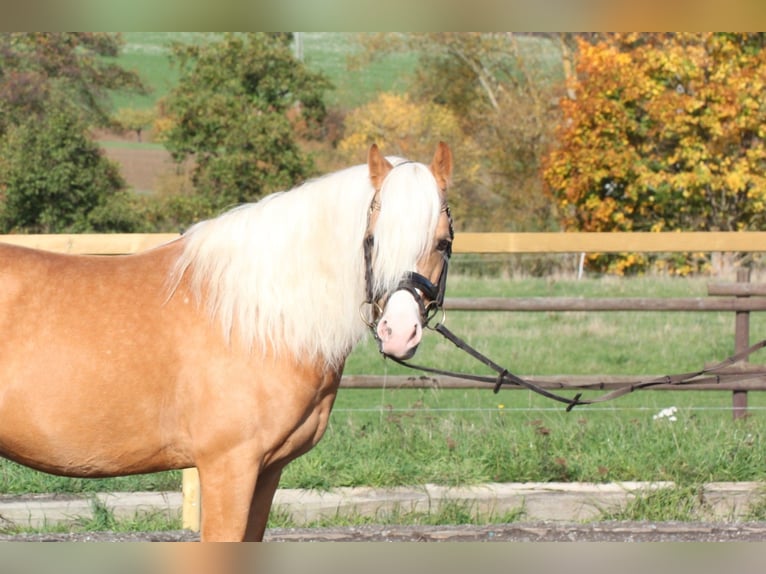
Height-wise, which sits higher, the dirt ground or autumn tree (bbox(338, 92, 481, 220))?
autumn tree (bbox(338, 92, 481, 220))

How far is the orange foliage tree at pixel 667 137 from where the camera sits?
17578 millimetres

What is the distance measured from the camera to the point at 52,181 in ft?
69.2

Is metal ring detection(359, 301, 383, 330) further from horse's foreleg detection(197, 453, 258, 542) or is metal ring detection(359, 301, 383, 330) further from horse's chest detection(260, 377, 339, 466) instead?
horse's foreleg detection(197, 453, 258, 542)

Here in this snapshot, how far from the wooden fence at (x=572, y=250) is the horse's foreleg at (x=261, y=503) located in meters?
1.45

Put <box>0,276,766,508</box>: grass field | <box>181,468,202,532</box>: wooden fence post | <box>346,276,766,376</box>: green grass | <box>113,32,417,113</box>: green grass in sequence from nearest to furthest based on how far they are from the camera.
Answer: <box>181,468,202,532</box>: wooden fence post → <box>0,276,766,508</box>: grass field → <box>346,276,766,376</box>: green grass → <box>113,32,417,113</box>: green grass

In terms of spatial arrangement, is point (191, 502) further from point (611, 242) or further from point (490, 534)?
point (611, 242)

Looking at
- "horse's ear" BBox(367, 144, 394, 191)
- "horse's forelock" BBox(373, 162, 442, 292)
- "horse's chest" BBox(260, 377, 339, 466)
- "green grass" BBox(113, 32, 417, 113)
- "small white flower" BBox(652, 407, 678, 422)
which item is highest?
"green grass" BBox(113, 32, 417, 113)

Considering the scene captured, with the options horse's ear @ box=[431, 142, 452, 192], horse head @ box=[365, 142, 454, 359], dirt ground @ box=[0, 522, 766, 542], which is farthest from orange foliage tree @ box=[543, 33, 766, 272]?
horse head @ box=[365, 142, 454, 359]

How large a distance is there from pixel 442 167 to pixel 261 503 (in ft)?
4.41

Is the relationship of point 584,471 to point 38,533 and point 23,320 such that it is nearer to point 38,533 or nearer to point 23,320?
point 38,533

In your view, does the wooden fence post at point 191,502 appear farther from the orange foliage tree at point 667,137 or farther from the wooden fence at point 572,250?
the orange foliage tree at point 667,137

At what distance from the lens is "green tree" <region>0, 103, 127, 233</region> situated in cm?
2097

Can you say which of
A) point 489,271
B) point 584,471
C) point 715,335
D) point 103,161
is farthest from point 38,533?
point 103,161

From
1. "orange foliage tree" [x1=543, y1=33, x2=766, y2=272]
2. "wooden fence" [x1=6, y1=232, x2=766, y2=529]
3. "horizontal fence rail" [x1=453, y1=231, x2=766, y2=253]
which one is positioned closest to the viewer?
"wooden fence" [x1=6, y1=232, x2=766, y2=529]
